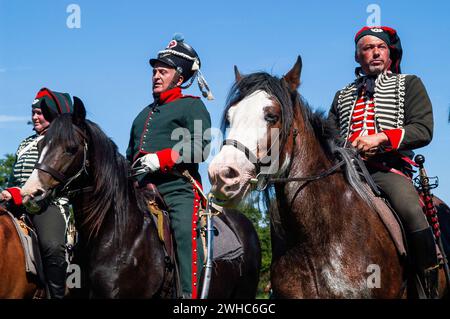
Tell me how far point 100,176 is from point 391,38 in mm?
3944

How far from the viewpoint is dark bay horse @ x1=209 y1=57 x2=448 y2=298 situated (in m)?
5.99

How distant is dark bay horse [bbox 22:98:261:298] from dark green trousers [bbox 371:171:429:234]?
9.44 ft

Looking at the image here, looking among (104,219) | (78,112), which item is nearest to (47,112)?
(78,112)

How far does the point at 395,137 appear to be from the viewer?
7098 millimetres

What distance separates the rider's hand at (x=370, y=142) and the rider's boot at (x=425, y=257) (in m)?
1.00

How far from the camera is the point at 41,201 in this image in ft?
25.3

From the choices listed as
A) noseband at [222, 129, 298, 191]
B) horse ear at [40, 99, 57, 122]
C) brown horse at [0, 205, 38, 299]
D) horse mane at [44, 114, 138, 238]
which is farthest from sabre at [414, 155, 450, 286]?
brown horse at [0, 205, 38, 299]

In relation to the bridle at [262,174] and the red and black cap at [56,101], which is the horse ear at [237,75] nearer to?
the bridle at [262,174]

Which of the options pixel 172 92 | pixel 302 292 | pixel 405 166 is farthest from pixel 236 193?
pixel 172 92

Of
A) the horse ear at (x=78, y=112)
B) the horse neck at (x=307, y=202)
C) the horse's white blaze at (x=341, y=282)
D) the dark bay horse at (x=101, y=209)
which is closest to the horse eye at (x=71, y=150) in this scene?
the dark bay horse at (x=101, y=209)

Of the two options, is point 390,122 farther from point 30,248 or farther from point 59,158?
point 30,248

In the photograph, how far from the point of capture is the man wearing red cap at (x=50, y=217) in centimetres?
952
